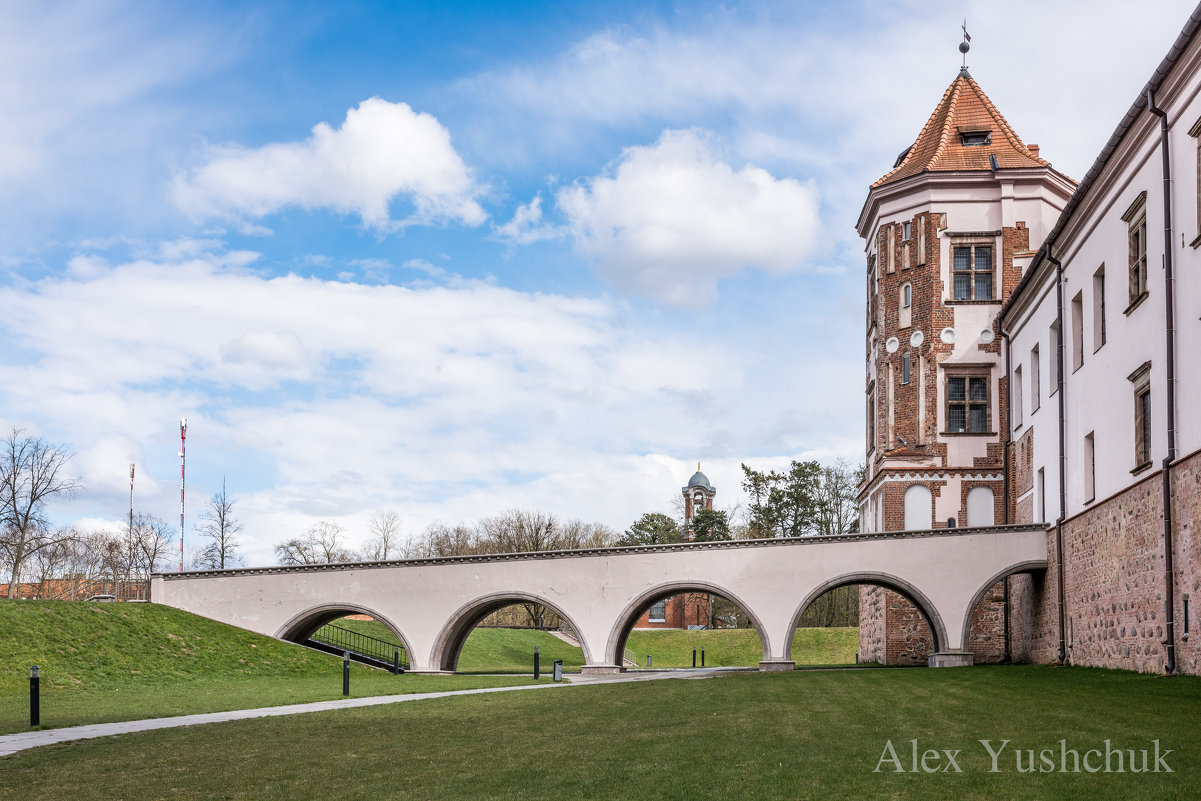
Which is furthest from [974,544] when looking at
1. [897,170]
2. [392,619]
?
[392,619]

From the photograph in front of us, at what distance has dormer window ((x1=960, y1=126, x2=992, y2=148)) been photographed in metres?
43.5

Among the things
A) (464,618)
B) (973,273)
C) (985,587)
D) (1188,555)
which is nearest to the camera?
(1188,555)

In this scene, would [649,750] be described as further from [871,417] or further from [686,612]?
[686,612]

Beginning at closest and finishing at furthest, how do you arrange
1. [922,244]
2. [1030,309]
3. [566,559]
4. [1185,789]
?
[1185,789], [1030,309], [566,559], [922,244]

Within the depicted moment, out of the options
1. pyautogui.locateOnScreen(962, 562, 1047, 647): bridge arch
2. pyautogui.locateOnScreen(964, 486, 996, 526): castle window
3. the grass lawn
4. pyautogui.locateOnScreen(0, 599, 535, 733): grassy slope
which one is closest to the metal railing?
pyautogui.locateOnScreen(0, 599, 535, 733): grassy slope

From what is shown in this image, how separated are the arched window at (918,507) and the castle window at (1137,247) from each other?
16.9 meters

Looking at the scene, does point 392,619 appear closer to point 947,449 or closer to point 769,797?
point 947,449

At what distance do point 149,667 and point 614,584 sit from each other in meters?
14.4

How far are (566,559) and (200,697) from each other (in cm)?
1700

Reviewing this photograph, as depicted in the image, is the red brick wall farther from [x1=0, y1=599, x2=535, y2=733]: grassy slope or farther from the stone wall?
the stone wall

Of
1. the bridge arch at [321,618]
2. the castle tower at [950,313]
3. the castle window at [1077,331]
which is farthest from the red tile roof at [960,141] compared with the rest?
→ the bridge arch at [321,618]

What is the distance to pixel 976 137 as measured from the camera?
143ft

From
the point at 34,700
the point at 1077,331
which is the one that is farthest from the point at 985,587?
the point at 34,700

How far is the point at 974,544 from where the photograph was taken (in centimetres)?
3559
